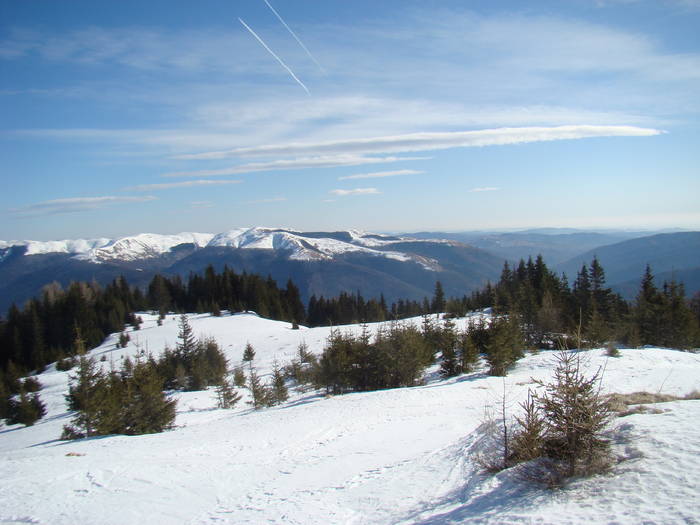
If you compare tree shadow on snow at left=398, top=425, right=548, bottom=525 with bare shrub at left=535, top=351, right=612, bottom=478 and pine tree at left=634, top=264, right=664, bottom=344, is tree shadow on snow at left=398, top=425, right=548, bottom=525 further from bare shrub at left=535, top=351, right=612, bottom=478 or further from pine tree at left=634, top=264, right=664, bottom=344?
pine tree at left=634, top=264, right=664, bottom=344

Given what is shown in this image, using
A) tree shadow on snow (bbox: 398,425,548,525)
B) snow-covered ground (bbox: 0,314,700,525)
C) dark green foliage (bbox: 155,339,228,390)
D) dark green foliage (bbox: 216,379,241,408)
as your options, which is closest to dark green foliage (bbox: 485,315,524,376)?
snow-covered ground (bbox: 0,314,700,525)

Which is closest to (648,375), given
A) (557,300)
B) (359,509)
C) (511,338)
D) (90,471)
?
(511,338)

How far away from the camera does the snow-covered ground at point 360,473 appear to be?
504cm

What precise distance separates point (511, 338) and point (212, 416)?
18795mm

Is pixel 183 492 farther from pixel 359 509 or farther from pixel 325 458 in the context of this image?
pixel 359 509

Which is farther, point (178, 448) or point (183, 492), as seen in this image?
point (178, 448)

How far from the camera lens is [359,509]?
6648 mm

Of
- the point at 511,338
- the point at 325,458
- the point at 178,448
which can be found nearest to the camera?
the point at 325,458

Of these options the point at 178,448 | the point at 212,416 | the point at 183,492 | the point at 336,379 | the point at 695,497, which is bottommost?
the point at 212,416

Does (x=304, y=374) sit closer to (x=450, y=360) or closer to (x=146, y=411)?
(x=450, y=360)

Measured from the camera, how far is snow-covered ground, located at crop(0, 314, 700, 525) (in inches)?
198

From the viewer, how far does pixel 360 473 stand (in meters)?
8.58

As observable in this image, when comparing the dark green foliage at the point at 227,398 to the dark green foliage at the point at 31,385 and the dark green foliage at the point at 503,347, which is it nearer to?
the dark green foliage at the point at 503,347

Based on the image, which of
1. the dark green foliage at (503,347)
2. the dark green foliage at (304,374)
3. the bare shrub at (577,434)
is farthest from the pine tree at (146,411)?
the bare shrub at (577,434)
